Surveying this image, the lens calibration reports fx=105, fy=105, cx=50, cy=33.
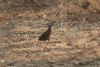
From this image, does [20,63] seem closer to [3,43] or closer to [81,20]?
[3,43]

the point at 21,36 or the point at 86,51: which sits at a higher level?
the point at 21,36

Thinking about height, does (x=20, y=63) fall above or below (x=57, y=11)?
below

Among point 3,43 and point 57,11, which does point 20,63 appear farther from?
point 57,11

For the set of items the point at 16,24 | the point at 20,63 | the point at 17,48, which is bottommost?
the point at 20,63

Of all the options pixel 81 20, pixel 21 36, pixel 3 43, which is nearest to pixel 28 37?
pixel 21 36

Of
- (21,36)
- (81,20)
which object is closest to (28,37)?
(21,36)
